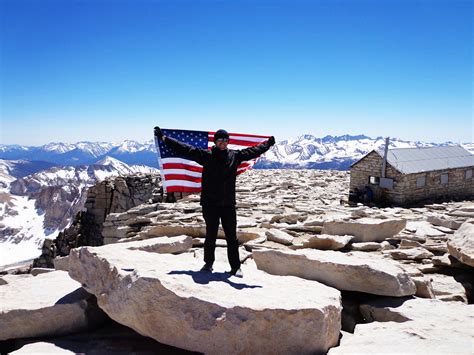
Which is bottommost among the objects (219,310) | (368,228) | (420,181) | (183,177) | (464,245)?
(219,310)

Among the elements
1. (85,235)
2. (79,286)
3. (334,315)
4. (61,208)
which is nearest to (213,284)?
(334,315)

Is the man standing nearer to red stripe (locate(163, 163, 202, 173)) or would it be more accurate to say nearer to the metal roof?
red stripe (locate(163, 163, 202, 173))

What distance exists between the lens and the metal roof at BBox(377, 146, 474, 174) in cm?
1914

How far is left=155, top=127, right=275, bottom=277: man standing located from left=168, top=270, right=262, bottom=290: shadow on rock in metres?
0.16

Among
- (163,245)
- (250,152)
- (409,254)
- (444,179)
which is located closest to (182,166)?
(163,245)

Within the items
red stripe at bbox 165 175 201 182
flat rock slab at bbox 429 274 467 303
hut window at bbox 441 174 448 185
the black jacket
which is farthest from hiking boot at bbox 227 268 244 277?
hut window at bbox 441 174 448 185

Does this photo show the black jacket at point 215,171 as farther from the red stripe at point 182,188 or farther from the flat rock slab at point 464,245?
the flat rock slab at point 464,245

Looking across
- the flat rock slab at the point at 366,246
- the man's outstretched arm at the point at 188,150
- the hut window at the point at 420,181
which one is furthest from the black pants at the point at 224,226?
the hut window at the point at 420,181

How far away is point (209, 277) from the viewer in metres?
5.56

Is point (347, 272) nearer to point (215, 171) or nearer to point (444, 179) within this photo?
point (215, 171)

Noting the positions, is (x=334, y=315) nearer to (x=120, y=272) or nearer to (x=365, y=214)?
(x=120, y=272)

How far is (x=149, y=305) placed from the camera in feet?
15.5

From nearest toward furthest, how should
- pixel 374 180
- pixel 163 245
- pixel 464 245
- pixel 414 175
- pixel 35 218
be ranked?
pixel 464 245
pixel 163 245
pixel 414 175
pixel 374 180
pixel 35 218

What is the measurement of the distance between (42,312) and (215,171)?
3.01 metres
